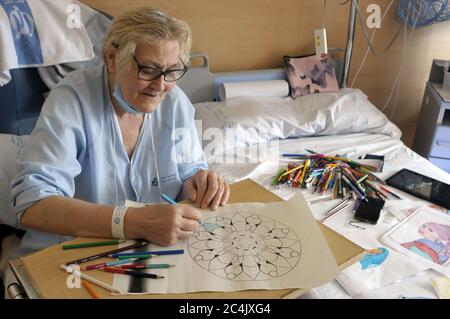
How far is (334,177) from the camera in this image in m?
1.48

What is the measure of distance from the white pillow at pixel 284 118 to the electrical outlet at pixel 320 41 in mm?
261

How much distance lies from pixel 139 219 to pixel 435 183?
3.68 ft

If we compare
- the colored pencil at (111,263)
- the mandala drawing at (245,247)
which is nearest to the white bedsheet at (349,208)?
the mandala drawing at (245,247)

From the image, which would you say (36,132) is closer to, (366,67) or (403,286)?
(403,286)

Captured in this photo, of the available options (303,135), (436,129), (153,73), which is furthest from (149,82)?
(436,129)

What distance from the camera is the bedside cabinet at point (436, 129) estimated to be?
2.15 metres

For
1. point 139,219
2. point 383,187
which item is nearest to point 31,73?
point 139,219

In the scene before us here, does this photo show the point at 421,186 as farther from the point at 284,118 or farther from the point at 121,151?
the point at 121,151

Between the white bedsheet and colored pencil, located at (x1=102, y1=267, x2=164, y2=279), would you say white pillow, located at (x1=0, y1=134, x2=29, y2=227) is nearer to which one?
colored pencil, located at (x1=102, y1=267, x2=164, y2=279)

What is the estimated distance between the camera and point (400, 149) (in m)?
1.86

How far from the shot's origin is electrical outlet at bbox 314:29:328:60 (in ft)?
7.23

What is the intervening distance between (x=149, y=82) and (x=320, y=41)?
1443 mm
